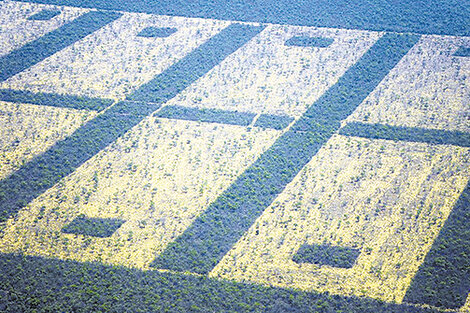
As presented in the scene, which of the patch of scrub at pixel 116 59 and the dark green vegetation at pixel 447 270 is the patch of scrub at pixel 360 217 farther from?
the patch of scrub at pixel 116 59

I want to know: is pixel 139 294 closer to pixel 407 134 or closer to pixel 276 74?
pixel 407 134

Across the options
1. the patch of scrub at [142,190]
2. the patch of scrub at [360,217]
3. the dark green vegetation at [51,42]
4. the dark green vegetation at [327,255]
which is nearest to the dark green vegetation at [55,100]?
the dark green vegetation at [51,42]

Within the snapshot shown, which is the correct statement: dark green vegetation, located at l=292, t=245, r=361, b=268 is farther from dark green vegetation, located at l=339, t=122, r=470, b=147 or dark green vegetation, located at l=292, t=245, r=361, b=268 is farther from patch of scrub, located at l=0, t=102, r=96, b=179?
patch of scrub, located at l=0, t=102, r=96, b=179

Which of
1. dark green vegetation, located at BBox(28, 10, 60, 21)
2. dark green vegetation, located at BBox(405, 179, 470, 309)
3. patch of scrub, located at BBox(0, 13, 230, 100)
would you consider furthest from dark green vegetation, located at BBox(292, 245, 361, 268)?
dark green vegetation, located at BBox(28, 10, 60, 21)

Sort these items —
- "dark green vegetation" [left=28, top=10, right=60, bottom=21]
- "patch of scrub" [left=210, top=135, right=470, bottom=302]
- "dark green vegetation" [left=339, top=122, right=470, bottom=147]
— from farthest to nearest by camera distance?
1. "dark green vegetation" [left=28, top=10, right=60, bottom=21]
2. "dark green vegetation" [left=339, top=122, right=470, bottom=147]
3. "patch of scrub" [left=210, top=135, right=470, bottom=302]

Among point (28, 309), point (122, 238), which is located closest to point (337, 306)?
point (122, 238)

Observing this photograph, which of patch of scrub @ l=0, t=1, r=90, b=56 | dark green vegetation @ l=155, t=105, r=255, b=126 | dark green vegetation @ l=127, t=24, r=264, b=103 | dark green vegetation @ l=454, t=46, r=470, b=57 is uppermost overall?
patch of scrub @ l=0, t=1, r=90, b=56
